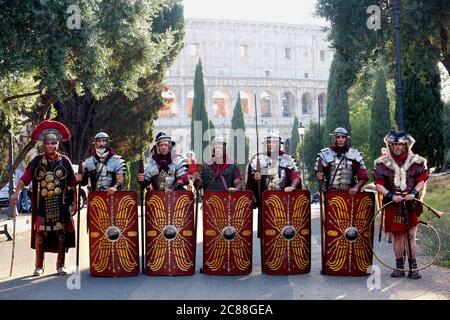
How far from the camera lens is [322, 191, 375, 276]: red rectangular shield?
384 inches

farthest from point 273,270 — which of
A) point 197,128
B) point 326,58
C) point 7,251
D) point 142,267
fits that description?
point 326,58

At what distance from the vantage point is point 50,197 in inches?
412

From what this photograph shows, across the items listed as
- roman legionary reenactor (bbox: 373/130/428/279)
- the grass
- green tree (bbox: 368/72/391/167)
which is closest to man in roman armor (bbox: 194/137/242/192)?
roman legionary reenactor (bbox: 373/130/428/279)

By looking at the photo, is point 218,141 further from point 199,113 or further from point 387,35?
point 199,113

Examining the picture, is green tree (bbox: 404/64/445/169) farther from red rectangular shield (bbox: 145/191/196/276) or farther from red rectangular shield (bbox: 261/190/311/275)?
red rectangular shield (bbox: 145/191/196/276)

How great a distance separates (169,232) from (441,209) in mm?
9710

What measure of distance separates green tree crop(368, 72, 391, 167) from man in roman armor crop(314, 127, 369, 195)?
32941 mm

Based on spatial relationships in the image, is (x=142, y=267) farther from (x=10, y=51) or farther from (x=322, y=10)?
(x=322, y=10)

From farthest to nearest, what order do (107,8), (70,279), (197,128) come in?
1. (197,128)
2. (107,8)
3. (70,279)

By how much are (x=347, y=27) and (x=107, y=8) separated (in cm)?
568

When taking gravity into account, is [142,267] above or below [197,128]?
below

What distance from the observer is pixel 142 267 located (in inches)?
404

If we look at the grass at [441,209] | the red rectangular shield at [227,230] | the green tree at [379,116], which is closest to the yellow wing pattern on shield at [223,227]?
the red rectangular shield at [227,230]

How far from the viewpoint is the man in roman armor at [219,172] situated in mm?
11258
